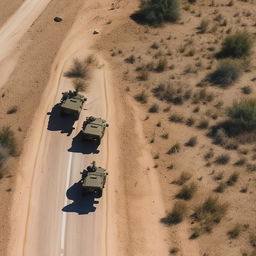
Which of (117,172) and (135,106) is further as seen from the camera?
(135,106)

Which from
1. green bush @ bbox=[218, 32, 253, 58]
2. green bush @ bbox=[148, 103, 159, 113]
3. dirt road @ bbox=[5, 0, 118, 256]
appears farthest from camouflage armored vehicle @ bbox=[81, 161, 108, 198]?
green bush @ bbox=[218, 32, 253, 58]

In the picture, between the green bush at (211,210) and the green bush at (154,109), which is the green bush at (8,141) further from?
the green bush at (211,210)

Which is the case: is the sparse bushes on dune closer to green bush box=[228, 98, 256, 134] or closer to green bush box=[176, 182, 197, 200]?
green bush box=[176, 182, 197, 200]

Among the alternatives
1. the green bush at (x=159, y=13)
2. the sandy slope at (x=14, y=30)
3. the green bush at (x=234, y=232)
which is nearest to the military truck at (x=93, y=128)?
the green bush at (x=234, y=232)

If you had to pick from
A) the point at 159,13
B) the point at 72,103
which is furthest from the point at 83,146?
the point at 159,13

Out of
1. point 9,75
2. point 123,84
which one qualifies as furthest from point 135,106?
point 9,75

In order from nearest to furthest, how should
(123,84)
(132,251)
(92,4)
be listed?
(132,251)
(123,84)
(92,4)

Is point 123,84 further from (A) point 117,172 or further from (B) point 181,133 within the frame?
(A) point 117,172
